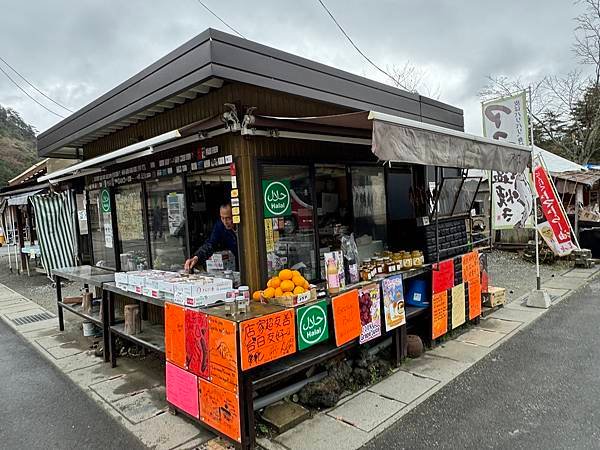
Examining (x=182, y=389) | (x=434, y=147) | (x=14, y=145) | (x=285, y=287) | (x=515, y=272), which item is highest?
(x=14, y=145)

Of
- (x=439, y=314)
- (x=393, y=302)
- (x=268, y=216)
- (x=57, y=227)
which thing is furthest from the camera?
(x=57, y=227)

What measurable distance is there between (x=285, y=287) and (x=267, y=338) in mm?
517

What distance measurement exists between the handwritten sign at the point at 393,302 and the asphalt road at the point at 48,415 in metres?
2.57

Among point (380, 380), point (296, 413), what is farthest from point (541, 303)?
point (296, 413)

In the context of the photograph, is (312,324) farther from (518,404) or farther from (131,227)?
(131,227)

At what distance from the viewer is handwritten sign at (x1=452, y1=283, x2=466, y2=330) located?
5.32m

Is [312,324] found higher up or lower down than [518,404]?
higher up

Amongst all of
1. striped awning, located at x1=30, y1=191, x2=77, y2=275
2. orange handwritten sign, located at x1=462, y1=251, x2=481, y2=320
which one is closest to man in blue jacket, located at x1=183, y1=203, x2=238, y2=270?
orange handwritten sign, located at x1=462, y1=251, x2=481, y2=320

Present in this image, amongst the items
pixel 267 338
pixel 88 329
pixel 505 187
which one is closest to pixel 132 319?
pixel 88 329

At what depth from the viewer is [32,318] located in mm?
7562

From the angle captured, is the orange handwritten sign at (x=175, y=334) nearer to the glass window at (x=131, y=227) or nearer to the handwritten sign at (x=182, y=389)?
the handwritten sign at (x=182, y=389)

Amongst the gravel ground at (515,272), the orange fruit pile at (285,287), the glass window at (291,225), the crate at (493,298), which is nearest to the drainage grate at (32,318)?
the glass window at (291,225)

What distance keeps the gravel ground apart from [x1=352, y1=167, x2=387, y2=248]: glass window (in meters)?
3.50

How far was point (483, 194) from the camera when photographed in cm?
1432
